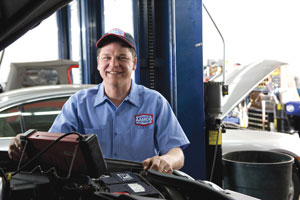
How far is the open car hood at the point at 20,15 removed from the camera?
1.10 m

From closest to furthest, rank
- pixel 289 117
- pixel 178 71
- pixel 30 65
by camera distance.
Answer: pixel 178 71, pixel 30 65, pixel 289 117

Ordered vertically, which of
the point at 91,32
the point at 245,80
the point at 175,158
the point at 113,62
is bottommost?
the point at 175,158

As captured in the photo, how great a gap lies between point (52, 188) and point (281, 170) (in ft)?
6.60

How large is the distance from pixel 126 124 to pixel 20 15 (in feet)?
3.27

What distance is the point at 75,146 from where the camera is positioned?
3.37 feet

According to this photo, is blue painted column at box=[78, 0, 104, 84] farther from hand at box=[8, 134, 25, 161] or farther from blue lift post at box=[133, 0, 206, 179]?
hand at box=[8, 134, 25, 161]

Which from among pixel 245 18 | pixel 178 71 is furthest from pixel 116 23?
pixel 245 18

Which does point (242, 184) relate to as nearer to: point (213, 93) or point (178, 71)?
point (213, 93)

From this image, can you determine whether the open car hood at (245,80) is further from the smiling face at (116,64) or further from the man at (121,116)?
the smiling face at (116,64)

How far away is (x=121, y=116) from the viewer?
6.54 feet

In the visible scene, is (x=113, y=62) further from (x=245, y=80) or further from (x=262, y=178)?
(x=245, y=80)

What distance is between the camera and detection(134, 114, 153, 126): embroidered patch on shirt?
6.42 ft

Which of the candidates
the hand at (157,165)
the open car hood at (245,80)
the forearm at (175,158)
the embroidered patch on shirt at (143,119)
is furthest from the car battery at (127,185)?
the open car hood at (245,80)

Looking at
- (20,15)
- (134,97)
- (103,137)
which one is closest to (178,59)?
(134,97)
